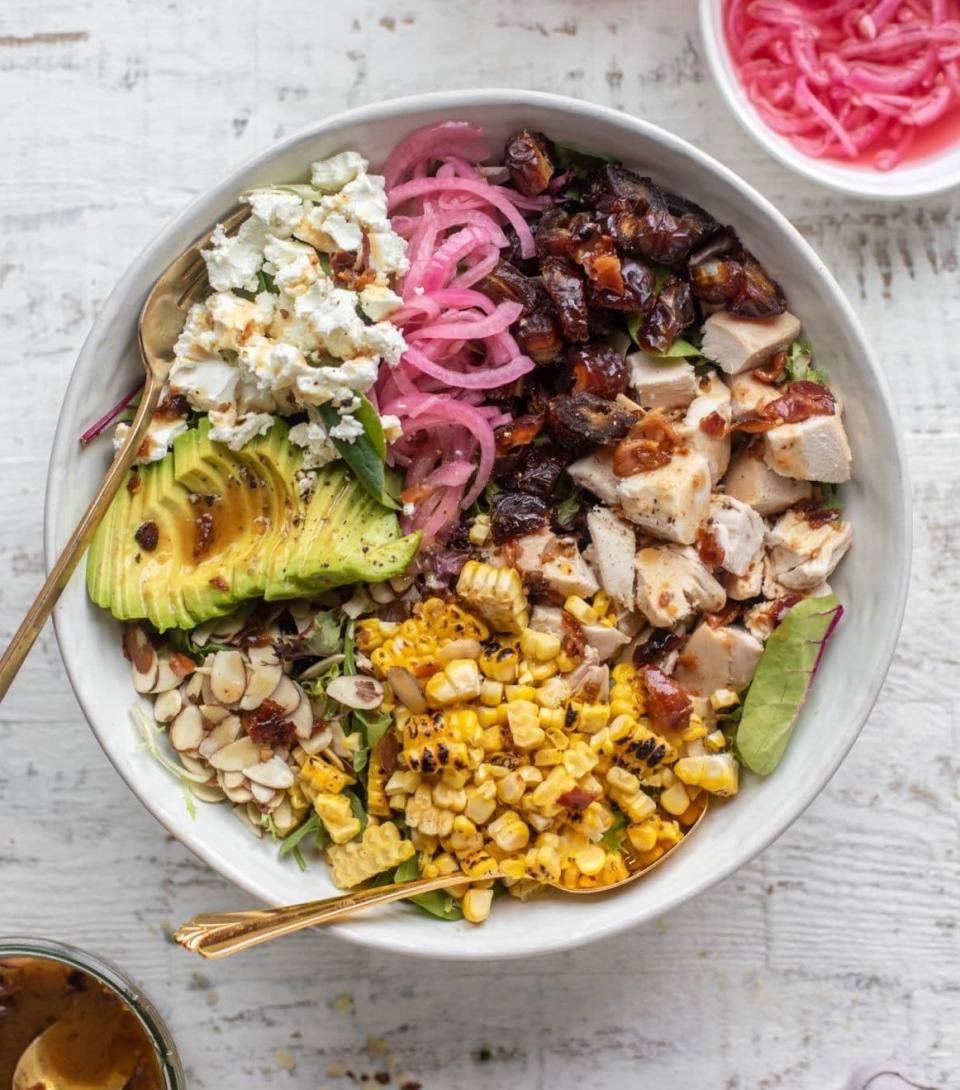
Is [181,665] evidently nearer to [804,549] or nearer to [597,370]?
[597,370]

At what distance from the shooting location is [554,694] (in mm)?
2641

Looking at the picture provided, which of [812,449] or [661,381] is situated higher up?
[661,381]

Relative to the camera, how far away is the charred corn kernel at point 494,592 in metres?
2.60

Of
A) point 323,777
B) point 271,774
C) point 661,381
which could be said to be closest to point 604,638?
point 661,381

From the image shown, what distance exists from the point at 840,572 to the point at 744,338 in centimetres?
62

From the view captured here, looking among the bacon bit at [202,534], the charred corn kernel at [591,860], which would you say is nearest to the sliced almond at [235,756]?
the bacon bit at [202,534]

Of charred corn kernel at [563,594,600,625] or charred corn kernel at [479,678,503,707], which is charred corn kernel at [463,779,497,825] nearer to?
charred corn kernel at [479,678,503,707]

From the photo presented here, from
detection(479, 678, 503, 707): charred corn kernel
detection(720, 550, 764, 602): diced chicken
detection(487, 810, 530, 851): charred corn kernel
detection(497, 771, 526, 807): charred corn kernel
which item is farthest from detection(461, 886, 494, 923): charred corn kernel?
detection(720, 550, 764, 602): diced chicken

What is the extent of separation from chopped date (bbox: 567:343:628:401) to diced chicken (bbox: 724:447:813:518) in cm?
37

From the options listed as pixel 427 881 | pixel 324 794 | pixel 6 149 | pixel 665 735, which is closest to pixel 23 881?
pixel 324 794

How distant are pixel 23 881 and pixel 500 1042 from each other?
139 cm

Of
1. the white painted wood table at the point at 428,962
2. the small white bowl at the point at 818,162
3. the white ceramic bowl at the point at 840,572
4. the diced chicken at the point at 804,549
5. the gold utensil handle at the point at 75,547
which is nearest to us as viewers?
the gold utensil handle at the point at 75,547

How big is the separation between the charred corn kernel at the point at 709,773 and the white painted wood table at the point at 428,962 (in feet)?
1.69

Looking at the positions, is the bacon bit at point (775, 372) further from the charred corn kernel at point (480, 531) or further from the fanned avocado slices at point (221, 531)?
the fanned avocado slices at point (221, 531)
